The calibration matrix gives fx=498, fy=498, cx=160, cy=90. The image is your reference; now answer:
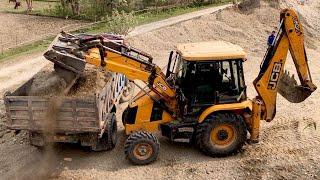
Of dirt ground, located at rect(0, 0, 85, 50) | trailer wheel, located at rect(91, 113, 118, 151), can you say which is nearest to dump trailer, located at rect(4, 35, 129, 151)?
trailer wheel, located at rect(91, 113, 118, 151)

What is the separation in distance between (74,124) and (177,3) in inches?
981

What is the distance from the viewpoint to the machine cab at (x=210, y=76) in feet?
35.1

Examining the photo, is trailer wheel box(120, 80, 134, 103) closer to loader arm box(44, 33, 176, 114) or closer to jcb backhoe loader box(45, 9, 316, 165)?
jcb backhoe loader box(45, 9, 316, 165)

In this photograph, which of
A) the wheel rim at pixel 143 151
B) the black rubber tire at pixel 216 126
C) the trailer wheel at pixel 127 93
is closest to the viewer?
the wheel rim at pixel 143 151

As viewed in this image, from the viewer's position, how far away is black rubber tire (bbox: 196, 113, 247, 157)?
35.9 feet

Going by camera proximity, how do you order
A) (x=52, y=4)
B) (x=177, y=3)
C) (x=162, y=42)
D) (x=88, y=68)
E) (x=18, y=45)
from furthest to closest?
(x=52, y=4) → (x=177, y=3) → (x=18, y=45) → (x=162, y=42) → (x=88, y=68)

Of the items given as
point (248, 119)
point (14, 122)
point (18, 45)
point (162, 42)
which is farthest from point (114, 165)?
point (18, 45)

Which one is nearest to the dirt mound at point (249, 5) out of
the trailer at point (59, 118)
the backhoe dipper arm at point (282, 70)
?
the backhoe dipper arm at point (282, 70)

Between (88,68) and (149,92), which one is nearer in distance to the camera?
(149,92)

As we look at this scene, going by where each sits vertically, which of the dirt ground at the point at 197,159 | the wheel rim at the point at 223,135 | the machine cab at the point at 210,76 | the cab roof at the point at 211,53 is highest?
the cab roof at the point at 211,53

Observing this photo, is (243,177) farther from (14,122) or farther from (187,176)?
(14,122)

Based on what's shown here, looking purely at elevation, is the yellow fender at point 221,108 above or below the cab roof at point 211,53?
below

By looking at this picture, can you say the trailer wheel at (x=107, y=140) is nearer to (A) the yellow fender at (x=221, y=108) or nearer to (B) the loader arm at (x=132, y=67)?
(B) the loader arm at (x=132, y=67)

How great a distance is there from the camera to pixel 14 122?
35.3 ft
